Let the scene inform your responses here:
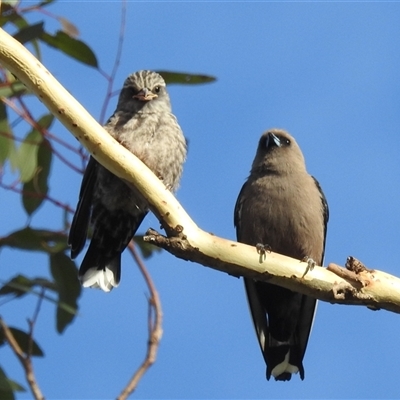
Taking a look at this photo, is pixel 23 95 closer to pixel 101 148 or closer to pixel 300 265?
pixel 101 148

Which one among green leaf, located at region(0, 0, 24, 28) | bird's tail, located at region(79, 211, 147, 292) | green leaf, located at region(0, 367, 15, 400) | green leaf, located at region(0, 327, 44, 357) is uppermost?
green leaf, located at region(0, 0, 24, 28)

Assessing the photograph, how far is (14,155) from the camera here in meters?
5.94

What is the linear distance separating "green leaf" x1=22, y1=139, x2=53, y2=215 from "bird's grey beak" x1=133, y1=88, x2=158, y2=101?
655 mm

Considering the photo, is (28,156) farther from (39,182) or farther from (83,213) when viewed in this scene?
(83,213)

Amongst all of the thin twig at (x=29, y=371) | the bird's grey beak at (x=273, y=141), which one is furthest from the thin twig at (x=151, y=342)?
the bird's grey beak at (x=273, y=141)

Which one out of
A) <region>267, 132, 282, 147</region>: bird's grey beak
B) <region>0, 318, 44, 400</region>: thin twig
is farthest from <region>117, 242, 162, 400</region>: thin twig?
<region>267, 132, 282, 147</region>: bird's grey beak

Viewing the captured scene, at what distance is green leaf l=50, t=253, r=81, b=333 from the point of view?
5445 millimetres

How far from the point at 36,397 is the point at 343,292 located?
1.54m

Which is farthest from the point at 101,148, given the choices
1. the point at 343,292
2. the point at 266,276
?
the point at 343,292

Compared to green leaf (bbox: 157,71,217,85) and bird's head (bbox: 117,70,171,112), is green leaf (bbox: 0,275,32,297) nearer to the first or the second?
bird's head (bbox: 117,70,171,112)

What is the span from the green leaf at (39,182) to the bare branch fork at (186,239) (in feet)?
6.36

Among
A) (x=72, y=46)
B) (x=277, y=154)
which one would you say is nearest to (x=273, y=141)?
(x=277, y=154)

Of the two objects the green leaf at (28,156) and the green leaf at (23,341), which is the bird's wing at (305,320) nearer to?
the green leaf at (23,341)

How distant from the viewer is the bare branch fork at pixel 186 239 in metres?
3.56
